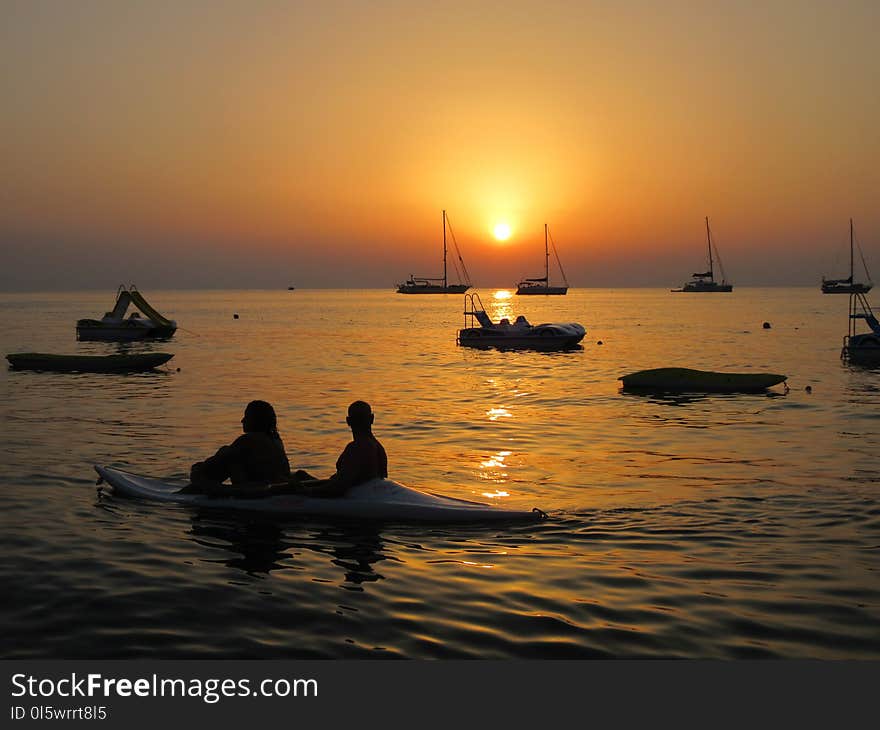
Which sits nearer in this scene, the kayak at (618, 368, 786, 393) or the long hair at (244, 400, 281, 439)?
the long hair at (244, 400, 281, 439)

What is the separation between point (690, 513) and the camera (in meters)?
14.5

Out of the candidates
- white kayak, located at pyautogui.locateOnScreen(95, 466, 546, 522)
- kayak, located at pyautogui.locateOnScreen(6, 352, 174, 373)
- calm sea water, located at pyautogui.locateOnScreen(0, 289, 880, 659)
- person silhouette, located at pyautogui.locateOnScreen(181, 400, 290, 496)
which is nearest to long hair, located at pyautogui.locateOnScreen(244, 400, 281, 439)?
person silhouette, located at pyautogui.locateOnScreen(181, 400, 290, 496)

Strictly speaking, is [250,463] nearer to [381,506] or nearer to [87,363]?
[381,506]

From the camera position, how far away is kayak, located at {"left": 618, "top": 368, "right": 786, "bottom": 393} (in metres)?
34.2

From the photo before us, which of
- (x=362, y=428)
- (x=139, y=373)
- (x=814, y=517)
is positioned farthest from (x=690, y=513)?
(x=139, y=373)

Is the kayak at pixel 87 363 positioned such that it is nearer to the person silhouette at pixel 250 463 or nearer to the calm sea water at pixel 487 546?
the calm sea water at pixel 487 546

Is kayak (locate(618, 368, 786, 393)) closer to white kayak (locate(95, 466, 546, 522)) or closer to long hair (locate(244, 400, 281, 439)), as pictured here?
white kayak (locate(95, 466, 546, 522))

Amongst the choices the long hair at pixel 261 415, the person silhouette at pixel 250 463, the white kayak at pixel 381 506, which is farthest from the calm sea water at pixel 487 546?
the long hair at pixel 261 415

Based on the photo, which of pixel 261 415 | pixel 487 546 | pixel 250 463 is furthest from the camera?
pixel 250 463

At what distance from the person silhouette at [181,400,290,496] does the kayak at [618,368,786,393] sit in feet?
77.4

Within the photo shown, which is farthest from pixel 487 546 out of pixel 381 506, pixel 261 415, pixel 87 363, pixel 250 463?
pixel 87 363

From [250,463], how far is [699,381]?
965 inches

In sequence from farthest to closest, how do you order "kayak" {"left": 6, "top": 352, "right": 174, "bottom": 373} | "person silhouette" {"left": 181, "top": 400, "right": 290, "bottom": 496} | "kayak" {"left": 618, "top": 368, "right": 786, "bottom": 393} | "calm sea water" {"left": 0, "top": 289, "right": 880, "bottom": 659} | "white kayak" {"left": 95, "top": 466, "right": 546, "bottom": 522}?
"kayak" {"left": 6, "top": 352, "right": 174, "bottom": 373} < "kayak" {"left": 618, "top": 368, "right": 786, "bottom": 393} < "person silhouette" {"left": 181, "top": 400, "right": 290, "bottom": 496} < "white kayak" {"left": 95, "top": 466, "right": 546, "bottom": 522} < "calm sea water" {"left": 0, "top": 289, "right": 880, "bottom": 659}

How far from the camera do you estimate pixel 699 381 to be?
34812 millimetres
